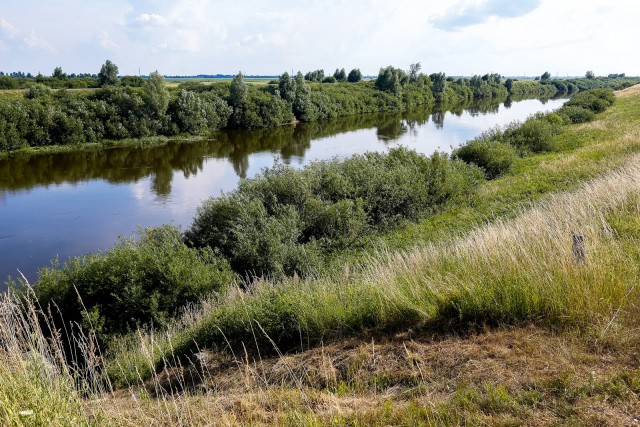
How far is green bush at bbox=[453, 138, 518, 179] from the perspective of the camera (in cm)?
2128

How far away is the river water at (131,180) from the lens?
17.5 meters

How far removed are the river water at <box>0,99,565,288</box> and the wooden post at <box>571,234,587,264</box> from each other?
46.0 ft

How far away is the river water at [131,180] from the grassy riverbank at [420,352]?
10.9 metres

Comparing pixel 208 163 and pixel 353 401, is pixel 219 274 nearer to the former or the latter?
pixel 353 401

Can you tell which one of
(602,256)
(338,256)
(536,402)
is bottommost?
(338,256)

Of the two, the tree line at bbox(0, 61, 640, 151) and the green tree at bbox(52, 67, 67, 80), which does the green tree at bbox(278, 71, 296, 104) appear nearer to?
the tree line at bbox(0, 61, 640, 151)

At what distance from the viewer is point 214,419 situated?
150 inches

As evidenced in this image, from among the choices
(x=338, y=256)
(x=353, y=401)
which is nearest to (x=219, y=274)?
(x=338, y=256)

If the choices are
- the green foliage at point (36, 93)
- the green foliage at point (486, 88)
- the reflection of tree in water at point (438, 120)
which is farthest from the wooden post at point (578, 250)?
the green foliage at point (486, 88)

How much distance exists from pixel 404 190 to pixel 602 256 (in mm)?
11099

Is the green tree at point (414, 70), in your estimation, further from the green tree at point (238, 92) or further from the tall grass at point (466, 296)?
the tall grass at point (466, 296)

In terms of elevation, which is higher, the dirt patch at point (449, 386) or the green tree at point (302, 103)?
the green tree at point (302, 103)

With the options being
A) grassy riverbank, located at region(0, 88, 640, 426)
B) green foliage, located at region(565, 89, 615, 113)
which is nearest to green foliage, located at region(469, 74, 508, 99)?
green foliage, located at region(565, 89, 615, 113)

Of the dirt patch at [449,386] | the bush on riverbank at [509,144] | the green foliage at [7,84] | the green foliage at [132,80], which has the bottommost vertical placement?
the dirt patch at [449,386]
